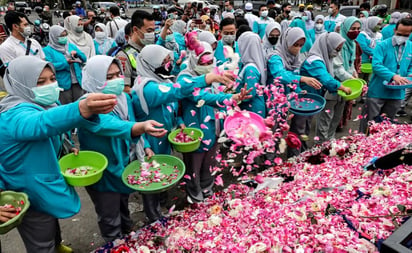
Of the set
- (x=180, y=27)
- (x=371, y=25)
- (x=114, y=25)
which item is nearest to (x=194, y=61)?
(x=114, y=25)

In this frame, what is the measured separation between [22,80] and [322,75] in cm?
375

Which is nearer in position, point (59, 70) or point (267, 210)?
point (267, 210)

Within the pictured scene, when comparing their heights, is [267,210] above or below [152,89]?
below

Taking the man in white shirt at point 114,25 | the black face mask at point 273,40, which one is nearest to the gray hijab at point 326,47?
the black face mask at point 273,40

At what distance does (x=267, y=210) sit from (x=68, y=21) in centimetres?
579

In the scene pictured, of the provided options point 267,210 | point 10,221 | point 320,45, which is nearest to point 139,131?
point 10,221

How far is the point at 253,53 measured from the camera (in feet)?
13.3

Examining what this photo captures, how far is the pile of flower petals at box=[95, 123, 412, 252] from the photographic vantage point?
1822 mm

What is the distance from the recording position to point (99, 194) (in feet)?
9.23

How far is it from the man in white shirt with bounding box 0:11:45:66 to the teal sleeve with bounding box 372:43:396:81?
5586mm

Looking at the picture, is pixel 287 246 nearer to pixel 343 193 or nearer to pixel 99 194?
pixel 343 193

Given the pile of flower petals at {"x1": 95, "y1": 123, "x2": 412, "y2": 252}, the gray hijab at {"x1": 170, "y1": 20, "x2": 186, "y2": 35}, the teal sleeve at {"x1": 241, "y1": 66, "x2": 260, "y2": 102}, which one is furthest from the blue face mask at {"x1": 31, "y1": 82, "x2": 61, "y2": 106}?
the gray hijab at {"x1": 170, "y1": 20, "x2": 186, "y2": 35}

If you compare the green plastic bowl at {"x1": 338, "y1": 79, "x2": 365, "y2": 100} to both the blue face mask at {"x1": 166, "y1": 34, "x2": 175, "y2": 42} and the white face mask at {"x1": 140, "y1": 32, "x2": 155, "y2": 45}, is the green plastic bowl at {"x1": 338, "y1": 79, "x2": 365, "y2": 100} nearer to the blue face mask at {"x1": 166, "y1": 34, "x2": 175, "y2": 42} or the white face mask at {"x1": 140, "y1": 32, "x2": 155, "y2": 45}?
the white face mask at {"x1": 140, "y1": 32, "x2": 155, "y2": 45}

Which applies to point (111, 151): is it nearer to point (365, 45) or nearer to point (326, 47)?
point (326, 47)
